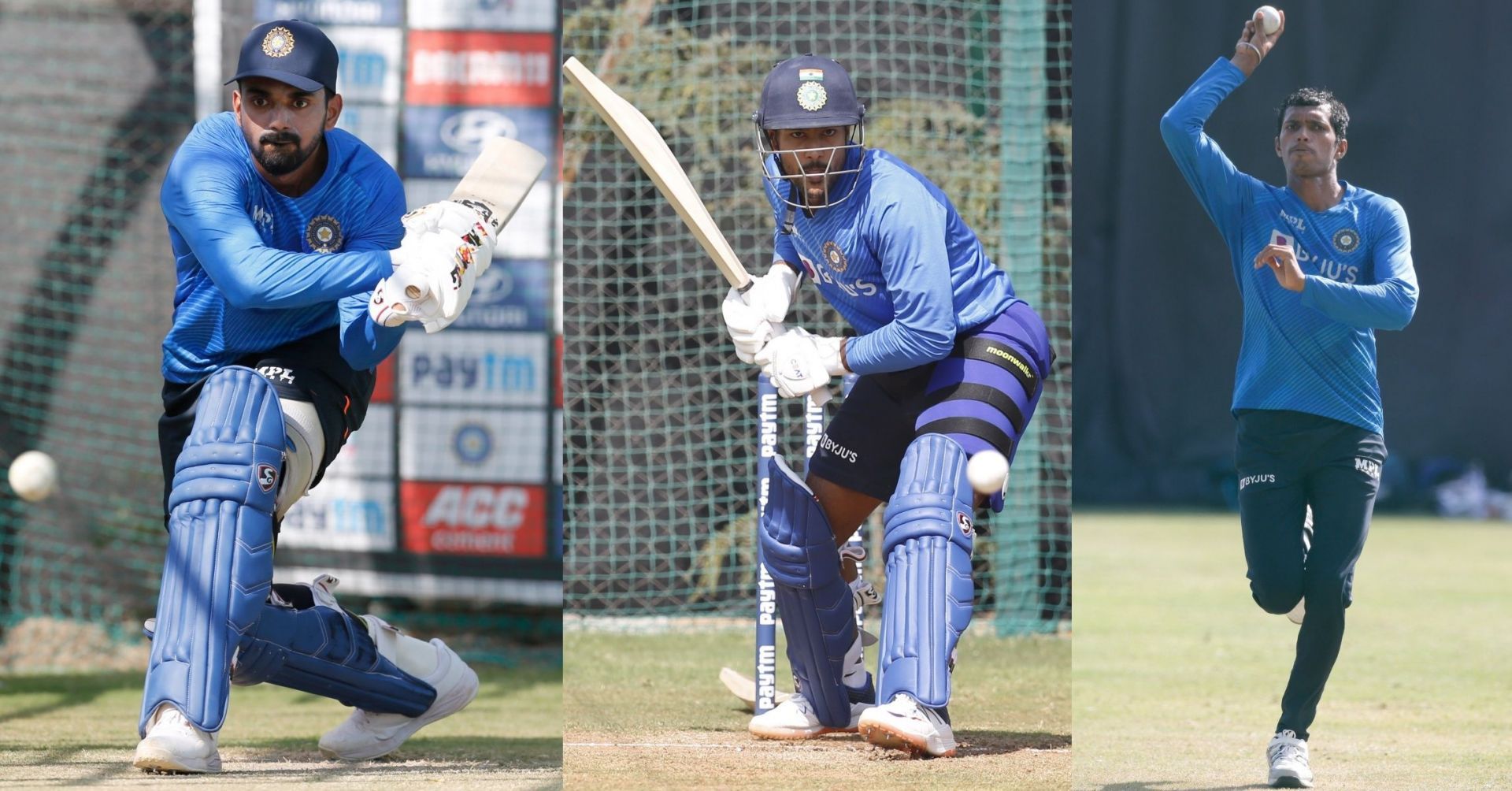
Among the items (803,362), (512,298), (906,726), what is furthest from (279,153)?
(512,298)

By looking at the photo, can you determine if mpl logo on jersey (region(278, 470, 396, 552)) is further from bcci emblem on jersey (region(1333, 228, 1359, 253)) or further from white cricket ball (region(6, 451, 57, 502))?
bcci emblem on jersey (region(1333, 228, 1359, 253))

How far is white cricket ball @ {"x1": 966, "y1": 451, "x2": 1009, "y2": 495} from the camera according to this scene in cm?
337

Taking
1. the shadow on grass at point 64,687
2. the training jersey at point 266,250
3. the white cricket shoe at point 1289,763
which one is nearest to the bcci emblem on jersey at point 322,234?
the training jersey at point 266,250

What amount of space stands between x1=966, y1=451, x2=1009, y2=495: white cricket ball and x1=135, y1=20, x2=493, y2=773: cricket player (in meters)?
1.10

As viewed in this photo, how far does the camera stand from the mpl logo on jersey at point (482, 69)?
6.20 meters

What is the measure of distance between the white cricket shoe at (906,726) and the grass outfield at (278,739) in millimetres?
679

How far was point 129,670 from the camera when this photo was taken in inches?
237

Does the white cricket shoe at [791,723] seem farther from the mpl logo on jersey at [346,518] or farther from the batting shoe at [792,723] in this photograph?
the mpl logo on jersey at [346,518]

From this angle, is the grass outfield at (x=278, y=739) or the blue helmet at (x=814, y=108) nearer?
the grass outfield at (x=278, y=739)

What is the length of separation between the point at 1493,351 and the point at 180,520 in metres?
3.83

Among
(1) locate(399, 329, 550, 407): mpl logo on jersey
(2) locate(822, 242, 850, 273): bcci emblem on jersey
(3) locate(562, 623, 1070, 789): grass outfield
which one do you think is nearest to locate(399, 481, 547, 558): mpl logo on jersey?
(1) locate(399, 329, 550, 407): mpl logo on jersey

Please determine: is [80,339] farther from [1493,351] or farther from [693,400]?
[1493,351]

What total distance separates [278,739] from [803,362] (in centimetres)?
183

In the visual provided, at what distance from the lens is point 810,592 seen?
4000 mm
